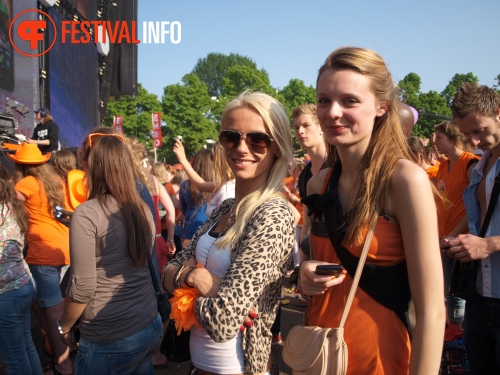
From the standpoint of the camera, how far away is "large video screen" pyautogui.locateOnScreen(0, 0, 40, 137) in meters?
8.94

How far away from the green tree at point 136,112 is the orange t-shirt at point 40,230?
149ft

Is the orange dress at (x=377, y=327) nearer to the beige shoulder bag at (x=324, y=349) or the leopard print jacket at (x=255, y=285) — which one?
the beige shoulder bag at (x=324, y=349)

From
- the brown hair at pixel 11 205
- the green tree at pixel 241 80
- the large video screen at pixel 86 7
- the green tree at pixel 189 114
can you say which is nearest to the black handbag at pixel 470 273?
the brown hair at pixel 11 205

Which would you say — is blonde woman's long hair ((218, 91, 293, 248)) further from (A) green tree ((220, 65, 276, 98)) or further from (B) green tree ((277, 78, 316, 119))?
(A) green tree ((220, 65, 276, 98))

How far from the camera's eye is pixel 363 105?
1444 millimetres

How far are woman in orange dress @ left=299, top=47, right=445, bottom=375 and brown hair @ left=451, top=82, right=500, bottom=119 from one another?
1.42 meters

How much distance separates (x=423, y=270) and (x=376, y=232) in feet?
0.59

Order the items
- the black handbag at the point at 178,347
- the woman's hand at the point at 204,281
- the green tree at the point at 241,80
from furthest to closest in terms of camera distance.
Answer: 1. the green tree at the point at 241,80
2. the black handbag at the point at 178,347
3. the woman's hand at the point at 204,281

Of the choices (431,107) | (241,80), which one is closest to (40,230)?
(431,107)

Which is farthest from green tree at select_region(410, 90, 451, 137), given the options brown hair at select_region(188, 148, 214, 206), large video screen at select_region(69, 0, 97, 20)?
brown hair at select_region(188, 148, 214, 206)

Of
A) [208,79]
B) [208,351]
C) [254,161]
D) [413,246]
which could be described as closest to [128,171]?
[254,161]

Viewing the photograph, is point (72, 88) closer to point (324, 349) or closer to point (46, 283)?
point (46, 283)

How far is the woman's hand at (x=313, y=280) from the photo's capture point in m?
1.35

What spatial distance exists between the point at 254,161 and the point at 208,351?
2.78 ft
